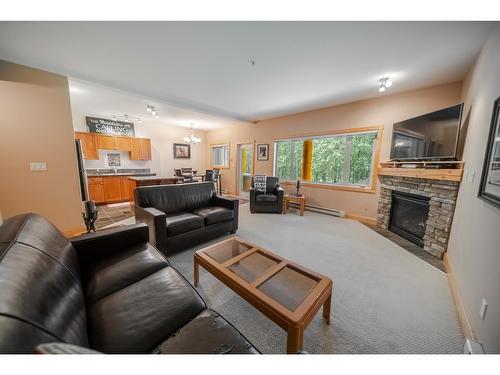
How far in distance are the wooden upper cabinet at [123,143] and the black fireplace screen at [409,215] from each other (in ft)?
22.7


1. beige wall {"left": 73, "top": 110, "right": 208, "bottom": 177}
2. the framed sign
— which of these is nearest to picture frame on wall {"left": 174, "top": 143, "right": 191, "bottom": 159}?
beige wall {"left": 73, "top": 110, "right": 208, "bottom": 177}

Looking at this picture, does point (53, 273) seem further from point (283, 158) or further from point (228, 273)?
point (283, 158)

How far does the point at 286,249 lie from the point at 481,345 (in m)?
1.67

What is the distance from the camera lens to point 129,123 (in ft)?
18.6

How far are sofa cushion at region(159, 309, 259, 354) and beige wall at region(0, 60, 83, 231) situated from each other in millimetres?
3343

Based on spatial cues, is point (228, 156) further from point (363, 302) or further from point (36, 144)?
point (363, 302)

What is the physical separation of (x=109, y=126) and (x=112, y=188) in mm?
1909

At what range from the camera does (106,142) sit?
5.21m

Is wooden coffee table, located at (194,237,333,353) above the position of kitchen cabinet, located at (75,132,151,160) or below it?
below

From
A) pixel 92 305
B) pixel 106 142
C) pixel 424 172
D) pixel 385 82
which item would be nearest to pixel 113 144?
pixel 106 142

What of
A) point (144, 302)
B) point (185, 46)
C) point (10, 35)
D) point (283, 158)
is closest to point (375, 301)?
point (144, 302)

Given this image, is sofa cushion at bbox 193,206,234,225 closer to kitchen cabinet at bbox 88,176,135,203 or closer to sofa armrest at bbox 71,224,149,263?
sofa armrest at bbox 71,224,149,263

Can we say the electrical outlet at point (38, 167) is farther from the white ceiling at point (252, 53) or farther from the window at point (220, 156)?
the window at point (220, 156)

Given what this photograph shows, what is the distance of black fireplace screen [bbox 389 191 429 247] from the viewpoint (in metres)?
2.63
